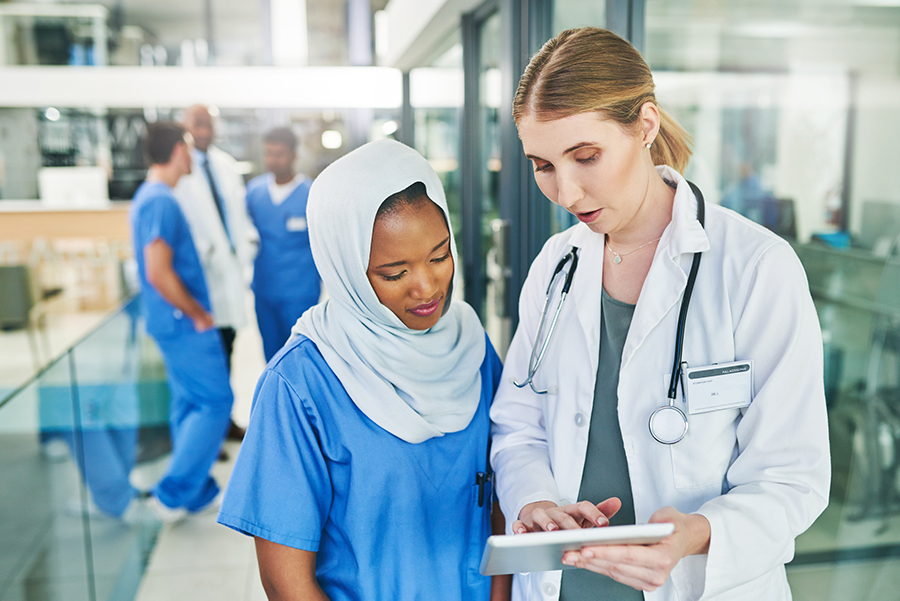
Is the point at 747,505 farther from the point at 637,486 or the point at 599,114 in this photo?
the point at 599,114

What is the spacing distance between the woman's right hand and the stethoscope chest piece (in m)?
0.11

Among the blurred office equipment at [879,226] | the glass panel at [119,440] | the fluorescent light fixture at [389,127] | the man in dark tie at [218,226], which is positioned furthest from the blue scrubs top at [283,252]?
the blurred office equipment at [879,226]

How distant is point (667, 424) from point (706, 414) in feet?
0.18

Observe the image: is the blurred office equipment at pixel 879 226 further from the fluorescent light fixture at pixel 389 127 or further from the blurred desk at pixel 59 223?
the blurred desk at pixel 59 223

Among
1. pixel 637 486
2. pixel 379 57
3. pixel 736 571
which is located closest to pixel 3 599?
pixel 637 486

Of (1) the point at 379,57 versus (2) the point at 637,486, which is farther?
(1) the point at 379,57

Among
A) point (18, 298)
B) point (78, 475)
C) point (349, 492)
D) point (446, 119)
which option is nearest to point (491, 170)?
point (446, 119)

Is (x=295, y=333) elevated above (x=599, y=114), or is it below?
below

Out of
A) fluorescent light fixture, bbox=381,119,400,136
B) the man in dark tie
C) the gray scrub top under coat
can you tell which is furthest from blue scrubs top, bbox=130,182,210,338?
fluorescent light fixture, bbox=381,119,400,136

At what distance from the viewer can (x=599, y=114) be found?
931mm

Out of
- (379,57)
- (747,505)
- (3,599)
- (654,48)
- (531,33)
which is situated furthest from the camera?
(379,57)

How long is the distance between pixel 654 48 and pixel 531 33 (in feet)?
1.92

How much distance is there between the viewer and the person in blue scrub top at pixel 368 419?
99 centimetres

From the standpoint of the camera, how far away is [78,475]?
6.97 ft
